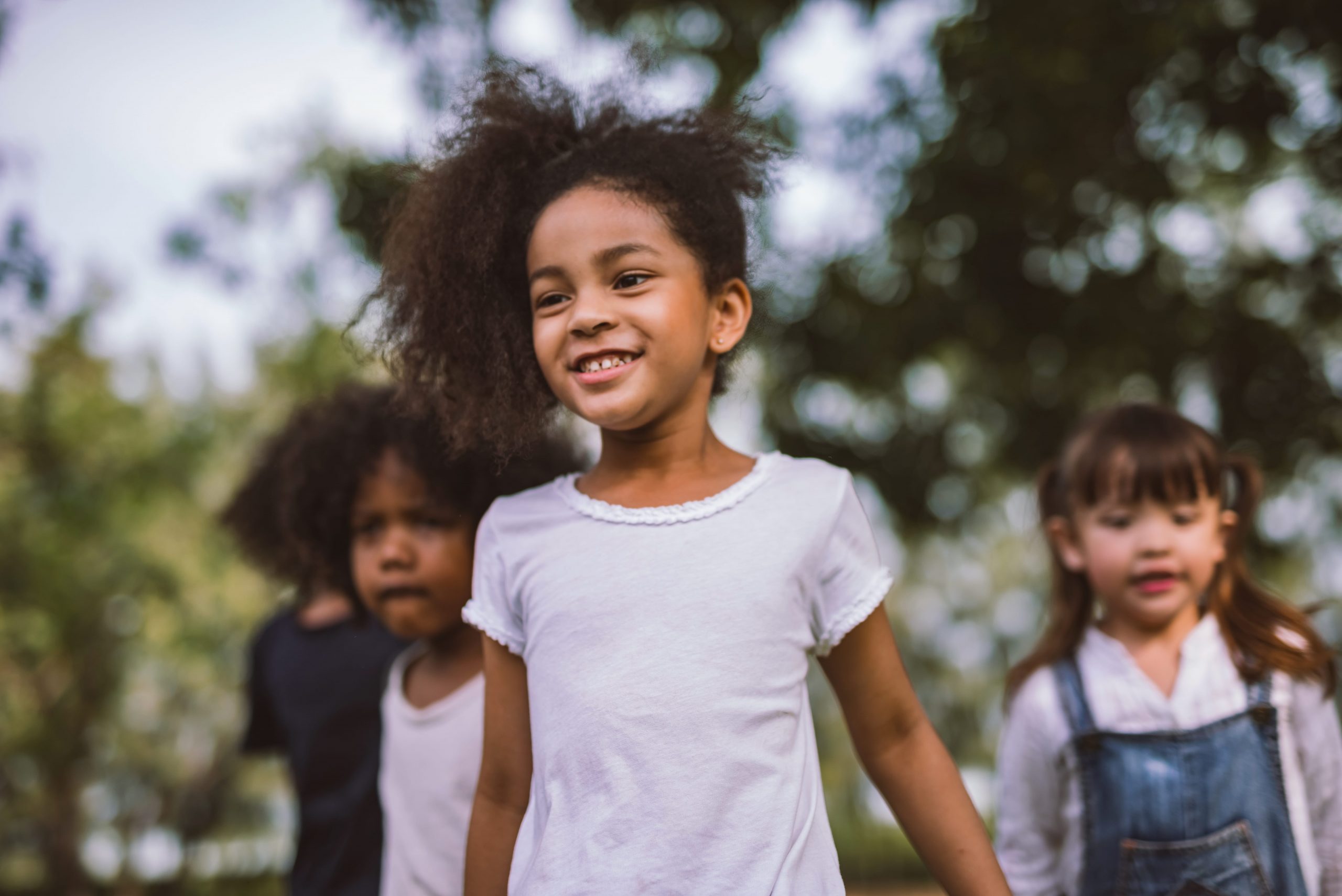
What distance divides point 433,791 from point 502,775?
1.97 ft

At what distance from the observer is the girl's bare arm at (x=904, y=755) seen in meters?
1.89

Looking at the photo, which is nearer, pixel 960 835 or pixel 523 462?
pixel 960 835

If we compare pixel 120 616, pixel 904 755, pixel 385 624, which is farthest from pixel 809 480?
pixel 120 616

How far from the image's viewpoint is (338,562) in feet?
9.84

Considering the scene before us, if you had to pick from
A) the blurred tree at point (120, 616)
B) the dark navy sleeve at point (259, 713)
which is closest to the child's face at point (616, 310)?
the dark navy sleeve at point (259, 713)

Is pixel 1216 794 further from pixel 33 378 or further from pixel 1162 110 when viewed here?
pixel 33 378

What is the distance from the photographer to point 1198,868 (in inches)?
96.8

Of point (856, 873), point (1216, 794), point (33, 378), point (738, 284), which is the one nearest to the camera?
point (738, 284)

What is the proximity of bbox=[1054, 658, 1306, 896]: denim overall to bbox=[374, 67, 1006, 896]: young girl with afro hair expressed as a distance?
2.73 ft

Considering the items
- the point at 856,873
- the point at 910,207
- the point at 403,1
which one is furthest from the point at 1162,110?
the point at 856,873

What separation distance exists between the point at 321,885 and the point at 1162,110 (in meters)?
4.86

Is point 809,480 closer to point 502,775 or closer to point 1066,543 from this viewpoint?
point 502,775

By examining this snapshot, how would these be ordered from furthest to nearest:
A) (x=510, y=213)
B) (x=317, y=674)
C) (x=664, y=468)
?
1. (x=317, y=674)
2. (x=510, y=213)
3. (x=664, y=468)

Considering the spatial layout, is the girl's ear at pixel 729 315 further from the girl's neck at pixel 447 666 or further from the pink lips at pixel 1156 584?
the pink lips at pixel 1156 584
